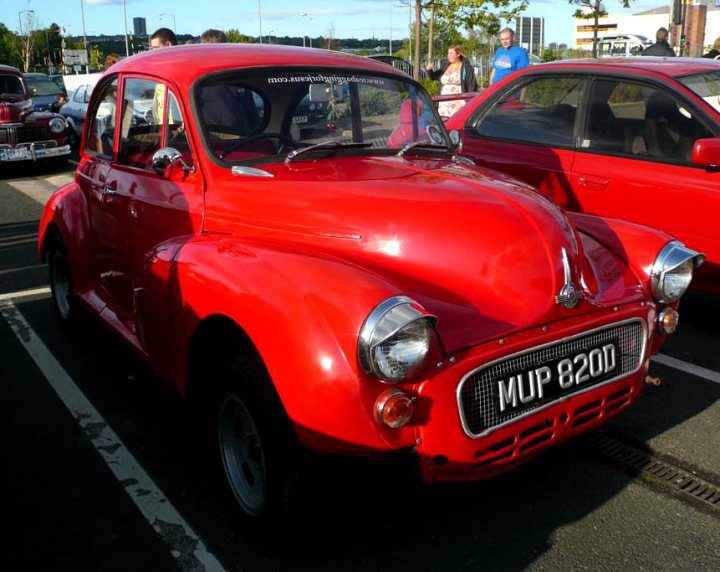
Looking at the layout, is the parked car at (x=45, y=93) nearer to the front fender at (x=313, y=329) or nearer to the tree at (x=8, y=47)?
the front fender at (x=313, y=329)

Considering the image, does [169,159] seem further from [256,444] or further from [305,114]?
[256,444]

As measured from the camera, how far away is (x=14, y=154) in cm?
1409

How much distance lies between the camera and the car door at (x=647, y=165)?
201 inches

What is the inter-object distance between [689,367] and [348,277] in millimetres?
2880

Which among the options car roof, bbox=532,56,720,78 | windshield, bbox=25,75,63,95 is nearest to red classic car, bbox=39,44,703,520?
car roof, bbox=532,56,720,78

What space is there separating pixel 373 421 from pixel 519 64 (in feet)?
32.6

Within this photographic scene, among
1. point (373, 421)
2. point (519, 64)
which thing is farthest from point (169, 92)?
point (519, 64)

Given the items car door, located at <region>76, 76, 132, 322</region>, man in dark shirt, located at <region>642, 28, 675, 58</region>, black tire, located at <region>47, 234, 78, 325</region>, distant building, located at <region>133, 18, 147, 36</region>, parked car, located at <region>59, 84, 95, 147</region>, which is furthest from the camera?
distant building, located at <region>133, 18, 147, 36</region>

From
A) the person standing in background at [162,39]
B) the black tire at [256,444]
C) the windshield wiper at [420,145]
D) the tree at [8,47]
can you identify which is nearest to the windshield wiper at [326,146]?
the windshield wiper at [420,145]

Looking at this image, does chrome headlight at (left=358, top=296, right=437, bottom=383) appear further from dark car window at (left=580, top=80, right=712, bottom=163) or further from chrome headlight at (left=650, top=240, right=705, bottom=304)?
dark car window at (left=580, top=80, right=712, bottom=163)

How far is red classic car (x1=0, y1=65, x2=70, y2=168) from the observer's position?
Result: 14141 mm

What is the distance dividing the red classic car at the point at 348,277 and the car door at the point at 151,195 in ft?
0.04

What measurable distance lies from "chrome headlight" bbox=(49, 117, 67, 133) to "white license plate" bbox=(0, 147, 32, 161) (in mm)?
680

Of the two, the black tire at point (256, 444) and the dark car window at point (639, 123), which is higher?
the dark car window at point (639, 123)
